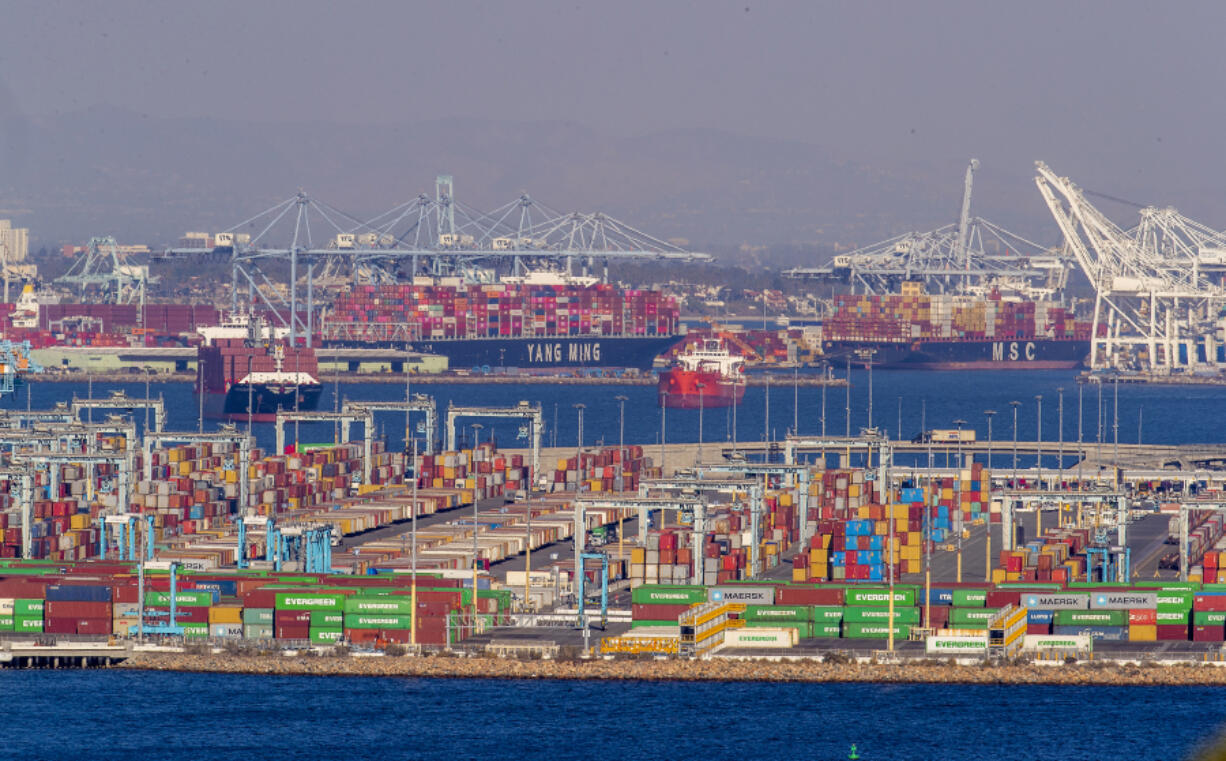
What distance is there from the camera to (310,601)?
31.0 metres

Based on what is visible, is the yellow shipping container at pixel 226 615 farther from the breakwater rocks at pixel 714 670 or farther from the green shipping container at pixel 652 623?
the green shipping container at pixel 652 623

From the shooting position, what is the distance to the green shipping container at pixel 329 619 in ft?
101

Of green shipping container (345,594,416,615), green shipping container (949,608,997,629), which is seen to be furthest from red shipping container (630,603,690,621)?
green shipping container (949,608,997,629)

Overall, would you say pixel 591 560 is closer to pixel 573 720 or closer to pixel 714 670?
pixel 714 670

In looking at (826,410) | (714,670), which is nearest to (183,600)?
(714,670)

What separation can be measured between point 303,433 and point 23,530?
40.0 meters

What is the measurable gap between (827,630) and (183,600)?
9645 mm

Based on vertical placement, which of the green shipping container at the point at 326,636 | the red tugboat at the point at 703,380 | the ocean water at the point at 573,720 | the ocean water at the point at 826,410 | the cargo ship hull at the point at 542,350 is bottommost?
the ocean water at the point at 573,720

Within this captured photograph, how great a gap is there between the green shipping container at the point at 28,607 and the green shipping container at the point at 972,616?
13.5m

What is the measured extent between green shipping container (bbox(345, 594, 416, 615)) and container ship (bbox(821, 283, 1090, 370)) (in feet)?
316

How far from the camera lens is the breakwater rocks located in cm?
2898

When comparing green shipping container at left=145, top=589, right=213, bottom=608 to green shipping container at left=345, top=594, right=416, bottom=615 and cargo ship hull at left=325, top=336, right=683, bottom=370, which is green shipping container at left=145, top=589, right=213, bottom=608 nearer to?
green shipping container at left=345, top=594, right=416, bottom=615

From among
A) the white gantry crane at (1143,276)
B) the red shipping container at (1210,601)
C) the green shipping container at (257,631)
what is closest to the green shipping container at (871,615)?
A: the red shipping container at (1210,601)

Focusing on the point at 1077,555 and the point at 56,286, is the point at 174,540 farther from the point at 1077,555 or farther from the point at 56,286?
the point at 56,286
